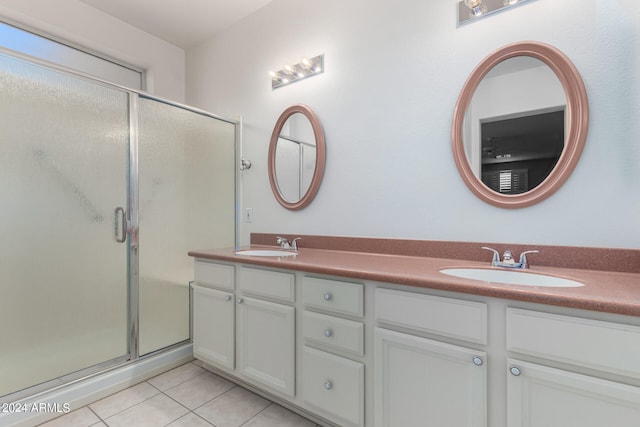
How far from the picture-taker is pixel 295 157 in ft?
6.98

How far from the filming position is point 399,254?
5.38 feet

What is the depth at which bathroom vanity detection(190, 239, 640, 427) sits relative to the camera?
81 cm

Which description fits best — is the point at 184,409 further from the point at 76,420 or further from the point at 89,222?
the point at 89,222

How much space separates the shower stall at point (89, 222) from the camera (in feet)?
5.04

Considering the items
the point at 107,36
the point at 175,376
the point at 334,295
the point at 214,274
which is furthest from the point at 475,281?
the point at 107,36

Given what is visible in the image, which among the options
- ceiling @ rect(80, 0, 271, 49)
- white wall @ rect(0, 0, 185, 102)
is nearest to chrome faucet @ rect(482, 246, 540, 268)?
ceiling @ rect(80, 0, 271, 49)

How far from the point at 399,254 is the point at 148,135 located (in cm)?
178

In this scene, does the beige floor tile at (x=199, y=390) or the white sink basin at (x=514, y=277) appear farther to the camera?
the beige floor tile at (x=199, y=390)

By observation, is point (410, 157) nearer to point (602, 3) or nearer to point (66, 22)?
point (602, 3)

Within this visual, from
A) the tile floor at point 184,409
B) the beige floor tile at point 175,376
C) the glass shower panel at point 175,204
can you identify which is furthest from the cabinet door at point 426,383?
the glass shower panel at point 175,204

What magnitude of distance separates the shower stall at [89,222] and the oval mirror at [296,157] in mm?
589

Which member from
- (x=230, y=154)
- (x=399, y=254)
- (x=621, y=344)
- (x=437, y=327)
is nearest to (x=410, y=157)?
(x=399, y=254)

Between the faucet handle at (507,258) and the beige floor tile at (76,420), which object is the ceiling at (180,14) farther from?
the beige floor tile at (76,420)

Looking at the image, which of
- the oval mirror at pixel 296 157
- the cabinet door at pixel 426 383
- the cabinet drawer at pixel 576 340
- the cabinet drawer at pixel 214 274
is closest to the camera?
the cabinet drawer at pixel 576 340
